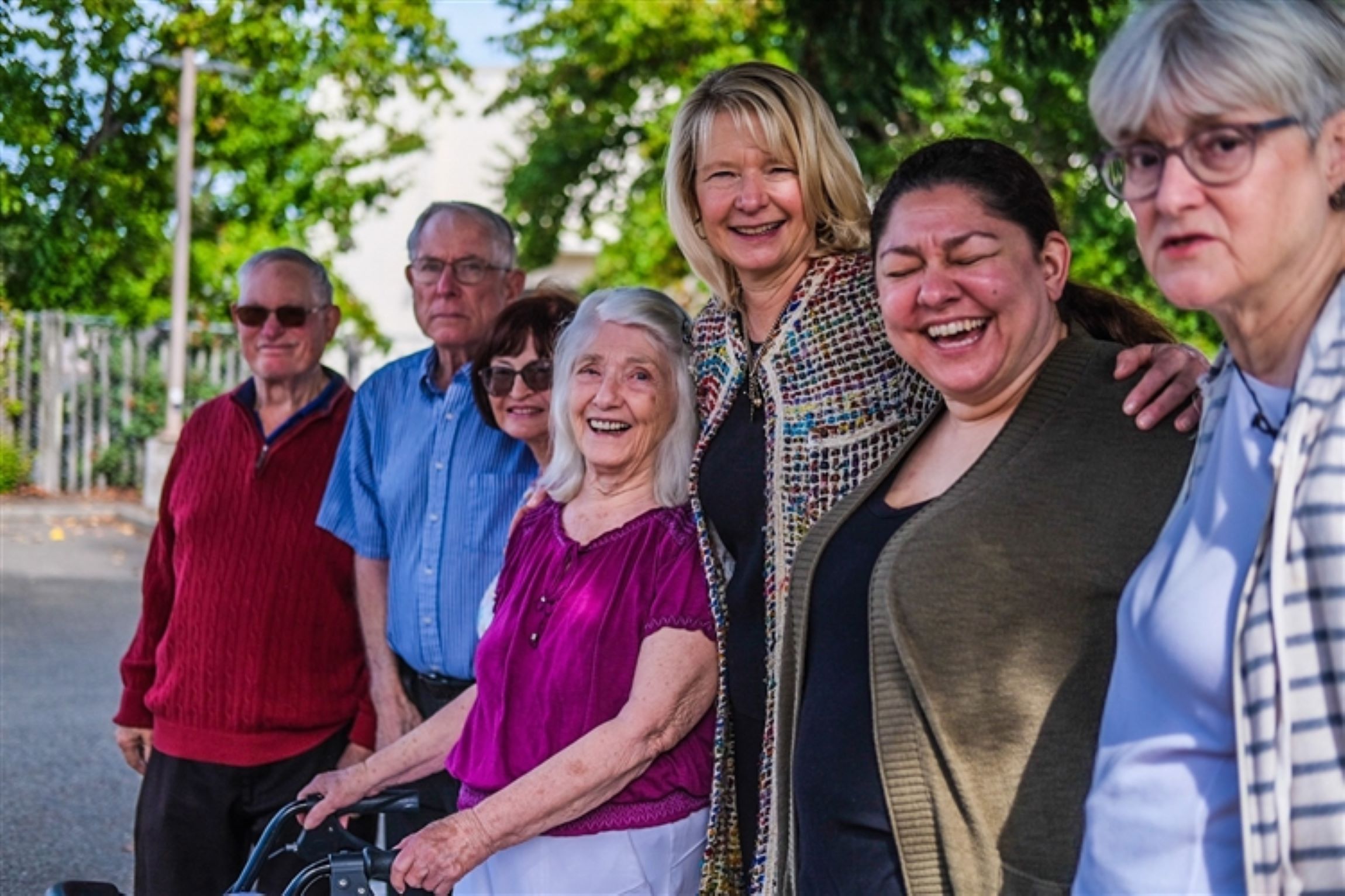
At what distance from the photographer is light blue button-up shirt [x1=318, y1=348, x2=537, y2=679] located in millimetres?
3904

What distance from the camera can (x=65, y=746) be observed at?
7.12m

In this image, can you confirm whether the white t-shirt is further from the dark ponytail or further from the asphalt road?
the asphalt road

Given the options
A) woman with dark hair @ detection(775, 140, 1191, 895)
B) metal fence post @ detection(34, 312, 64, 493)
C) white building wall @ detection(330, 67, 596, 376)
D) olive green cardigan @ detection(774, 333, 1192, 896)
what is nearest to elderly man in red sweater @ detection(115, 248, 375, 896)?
woman with dark hair @ detection(775, 140, 1191, 895)

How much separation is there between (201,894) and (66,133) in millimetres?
2512

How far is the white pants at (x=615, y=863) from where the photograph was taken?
2930 mm

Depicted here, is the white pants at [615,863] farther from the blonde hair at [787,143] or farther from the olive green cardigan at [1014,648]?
the blonde hair at [787,143]

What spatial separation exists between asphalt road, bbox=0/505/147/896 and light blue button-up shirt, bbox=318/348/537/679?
210 cm

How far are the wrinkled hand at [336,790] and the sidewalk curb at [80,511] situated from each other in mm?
5282

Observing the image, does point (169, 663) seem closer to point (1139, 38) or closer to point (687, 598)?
point (687, 598)

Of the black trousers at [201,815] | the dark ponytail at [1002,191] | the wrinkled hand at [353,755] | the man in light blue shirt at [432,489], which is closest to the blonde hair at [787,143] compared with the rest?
the dark ponytail at [1002,191]

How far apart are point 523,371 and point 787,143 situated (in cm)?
95

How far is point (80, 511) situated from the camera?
1164 centimetres

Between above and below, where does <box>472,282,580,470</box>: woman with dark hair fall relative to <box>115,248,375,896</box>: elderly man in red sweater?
above

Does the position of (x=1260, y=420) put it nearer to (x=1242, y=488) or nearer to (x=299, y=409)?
(x=1242, y=488)
